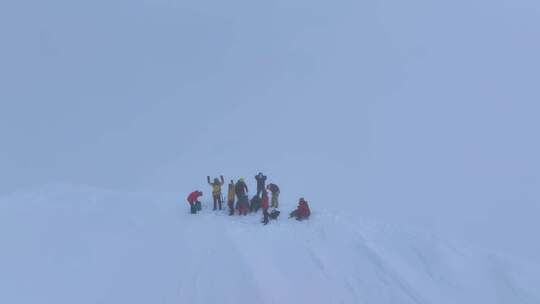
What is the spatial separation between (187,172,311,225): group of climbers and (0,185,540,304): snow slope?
352 mm

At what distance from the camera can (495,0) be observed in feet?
443

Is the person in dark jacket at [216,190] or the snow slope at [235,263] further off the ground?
the person in dark jacket at [216,190]

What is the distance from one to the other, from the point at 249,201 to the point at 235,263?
362cm

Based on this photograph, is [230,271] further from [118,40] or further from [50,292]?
[118,40]

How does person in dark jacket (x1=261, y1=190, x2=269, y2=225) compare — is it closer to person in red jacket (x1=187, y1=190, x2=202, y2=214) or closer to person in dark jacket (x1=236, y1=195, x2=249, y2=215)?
person in dark jacket (x1=236, y1=195, x2=249, y2=215)

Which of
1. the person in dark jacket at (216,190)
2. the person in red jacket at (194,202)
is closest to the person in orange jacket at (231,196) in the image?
the person in dark jacket at (216,190)

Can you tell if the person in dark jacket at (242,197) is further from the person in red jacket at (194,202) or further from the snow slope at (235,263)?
the person in red jacket at (194,202)

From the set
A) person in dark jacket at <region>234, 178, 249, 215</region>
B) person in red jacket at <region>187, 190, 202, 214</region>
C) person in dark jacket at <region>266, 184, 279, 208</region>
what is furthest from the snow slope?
person in dark jacket at <region>266, 184, 279, 208</region>

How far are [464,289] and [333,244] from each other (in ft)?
11.6

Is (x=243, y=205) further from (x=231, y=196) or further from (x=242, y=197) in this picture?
(x=231, y=196)

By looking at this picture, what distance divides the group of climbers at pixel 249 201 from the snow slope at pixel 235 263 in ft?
1.16

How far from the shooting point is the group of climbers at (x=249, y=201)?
17156 millimetres

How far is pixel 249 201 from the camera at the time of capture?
18094mm

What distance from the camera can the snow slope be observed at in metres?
13.5
